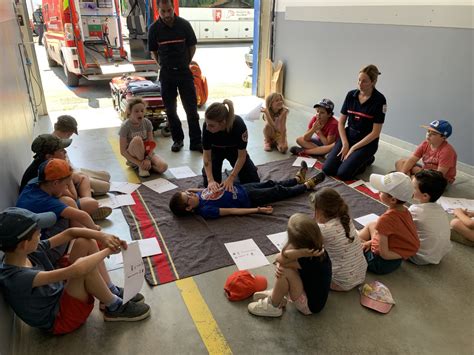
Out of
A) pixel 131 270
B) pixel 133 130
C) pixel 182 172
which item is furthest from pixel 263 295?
pixel 133 130

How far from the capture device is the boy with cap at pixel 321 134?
4.50 metres

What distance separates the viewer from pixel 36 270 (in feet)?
5.53

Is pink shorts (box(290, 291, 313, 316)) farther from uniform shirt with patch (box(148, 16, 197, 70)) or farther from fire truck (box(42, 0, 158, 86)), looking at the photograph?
fire truck (box(42, 0, 158, 86))

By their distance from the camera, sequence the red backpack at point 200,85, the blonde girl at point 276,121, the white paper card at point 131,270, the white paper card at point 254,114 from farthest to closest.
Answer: the red backpack at point 200,85
the white paper card at point 254,114
the blonde girl at point 276,121
the white paper card at point 131,270

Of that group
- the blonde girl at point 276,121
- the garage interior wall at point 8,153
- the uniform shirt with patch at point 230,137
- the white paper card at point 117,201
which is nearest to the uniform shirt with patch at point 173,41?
the blonde girl at point 276,121

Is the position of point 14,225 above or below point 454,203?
above

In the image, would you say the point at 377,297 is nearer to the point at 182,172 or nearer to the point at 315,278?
the point at 315,278

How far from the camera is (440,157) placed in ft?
12.0

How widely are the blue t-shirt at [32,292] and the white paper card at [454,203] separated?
328 centimetres

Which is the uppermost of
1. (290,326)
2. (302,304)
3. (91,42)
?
(91,42)

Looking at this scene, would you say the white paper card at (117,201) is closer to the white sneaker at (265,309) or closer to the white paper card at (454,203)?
the white sneaker at (265,309)

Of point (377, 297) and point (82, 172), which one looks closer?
point (377, 297)

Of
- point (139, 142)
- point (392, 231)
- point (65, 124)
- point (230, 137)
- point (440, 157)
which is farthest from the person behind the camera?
point (139, 142)

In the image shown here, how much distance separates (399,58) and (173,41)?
2882 millimetres
